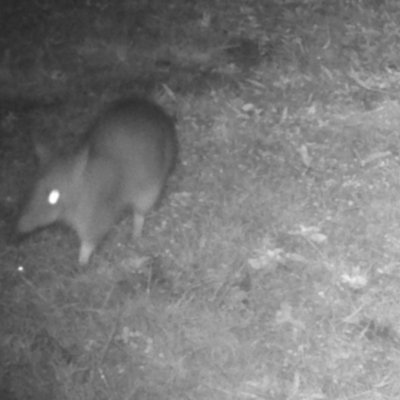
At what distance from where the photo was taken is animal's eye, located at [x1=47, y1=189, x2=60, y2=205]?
271cm

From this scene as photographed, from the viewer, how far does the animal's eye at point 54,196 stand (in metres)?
2.71

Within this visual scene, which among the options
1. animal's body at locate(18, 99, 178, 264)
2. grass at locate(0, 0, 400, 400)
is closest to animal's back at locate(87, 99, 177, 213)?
animal's body at locate(18, 99, 178, 264)

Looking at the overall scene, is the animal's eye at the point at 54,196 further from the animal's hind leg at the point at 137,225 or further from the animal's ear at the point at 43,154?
the animal's hind leg at the point at 137,225

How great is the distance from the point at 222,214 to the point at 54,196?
65 cm

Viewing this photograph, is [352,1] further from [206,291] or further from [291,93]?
[206,291]

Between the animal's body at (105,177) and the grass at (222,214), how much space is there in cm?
13

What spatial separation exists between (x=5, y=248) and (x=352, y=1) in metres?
1.81

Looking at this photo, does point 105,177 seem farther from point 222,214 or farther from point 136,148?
point 222,214

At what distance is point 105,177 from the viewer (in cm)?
275

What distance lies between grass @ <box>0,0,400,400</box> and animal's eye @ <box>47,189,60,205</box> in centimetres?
25

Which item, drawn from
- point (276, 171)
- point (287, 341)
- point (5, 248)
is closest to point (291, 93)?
point (276, 171)

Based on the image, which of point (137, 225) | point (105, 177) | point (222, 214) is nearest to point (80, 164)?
point (105, 177)

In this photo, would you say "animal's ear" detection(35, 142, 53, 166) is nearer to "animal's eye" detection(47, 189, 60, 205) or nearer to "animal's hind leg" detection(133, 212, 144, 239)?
"animal's eye" detection(47, 189, 60, 205)

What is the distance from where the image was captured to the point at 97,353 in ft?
8.95
